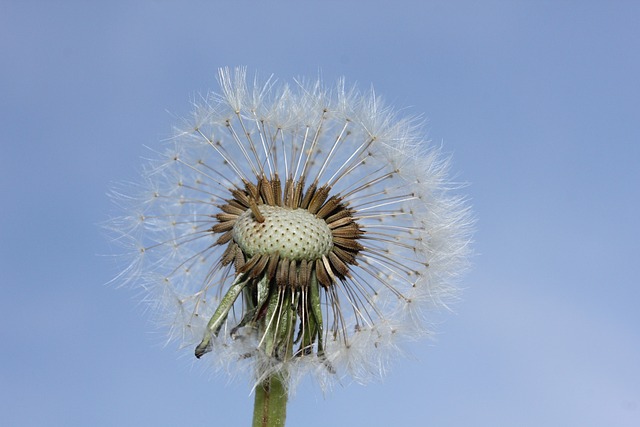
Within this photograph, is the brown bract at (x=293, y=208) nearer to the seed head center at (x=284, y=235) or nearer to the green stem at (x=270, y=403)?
the seed head center at (x=284, y=235)

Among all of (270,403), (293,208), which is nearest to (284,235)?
(293,208)

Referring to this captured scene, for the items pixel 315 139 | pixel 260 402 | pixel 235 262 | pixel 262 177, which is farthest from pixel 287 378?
pixel 315 139

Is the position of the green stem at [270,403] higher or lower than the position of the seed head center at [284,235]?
lower

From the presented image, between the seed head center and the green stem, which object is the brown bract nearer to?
the seed head center

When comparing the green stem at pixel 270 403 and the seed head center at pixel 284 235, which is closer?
the green stem at pixel 270 403

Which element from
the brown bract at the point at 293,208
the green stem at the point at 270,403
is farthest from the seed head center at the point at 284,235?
the green stem at the point at 270,403

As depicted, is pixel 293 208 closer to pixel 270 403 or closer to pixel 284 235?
pixel 284 235

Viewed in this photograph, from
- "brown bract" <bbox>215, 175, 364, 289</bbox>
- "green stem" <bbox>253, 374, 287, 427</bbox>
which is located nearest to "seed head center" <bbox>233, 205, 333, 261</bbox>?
"brown bract" <bbox>215, 175, 364, 289</bbox>
